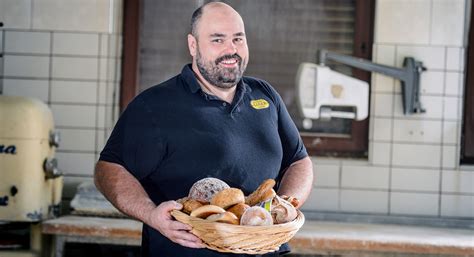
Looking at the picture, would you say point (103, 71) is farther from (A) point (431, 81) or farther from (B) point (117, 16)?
(A) point (431, 81)

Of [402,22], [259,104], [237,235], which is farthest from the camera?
[402,22]

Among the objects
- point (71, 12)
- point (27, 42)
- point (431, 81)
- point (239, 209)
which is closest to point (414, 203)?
point (431, 81)

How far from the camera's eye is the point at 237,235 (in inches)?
86.9

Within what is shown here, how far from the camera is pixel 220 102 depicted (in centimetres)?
267

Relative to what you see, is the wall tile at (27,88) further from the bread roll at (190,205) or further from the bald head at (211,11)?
the bread roll at (190,205)

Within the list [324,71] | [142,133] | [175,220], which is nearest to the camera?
[175,220]

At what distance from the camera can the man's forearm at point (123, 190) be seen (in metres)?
2.48

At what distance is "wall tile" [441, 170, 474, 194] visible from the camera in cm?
478

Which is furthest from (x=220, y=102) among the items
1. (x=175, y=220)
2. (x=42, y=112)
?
(x=42, y=112)

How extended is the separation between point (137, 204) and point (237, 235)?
407mm

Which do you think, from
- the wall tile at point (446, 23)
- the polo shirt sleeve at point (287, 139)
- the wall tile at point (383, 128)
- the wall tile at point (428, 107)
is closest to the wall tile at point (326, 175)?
the wall tile at point (383, 128)

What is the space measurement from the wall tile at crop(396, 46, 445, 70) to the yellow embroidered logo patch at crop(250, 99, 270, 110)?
6.99ft

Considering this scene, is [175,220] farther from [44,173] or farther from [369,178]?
[369,178]

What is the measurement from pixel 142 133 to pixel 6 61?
7.94 feet
